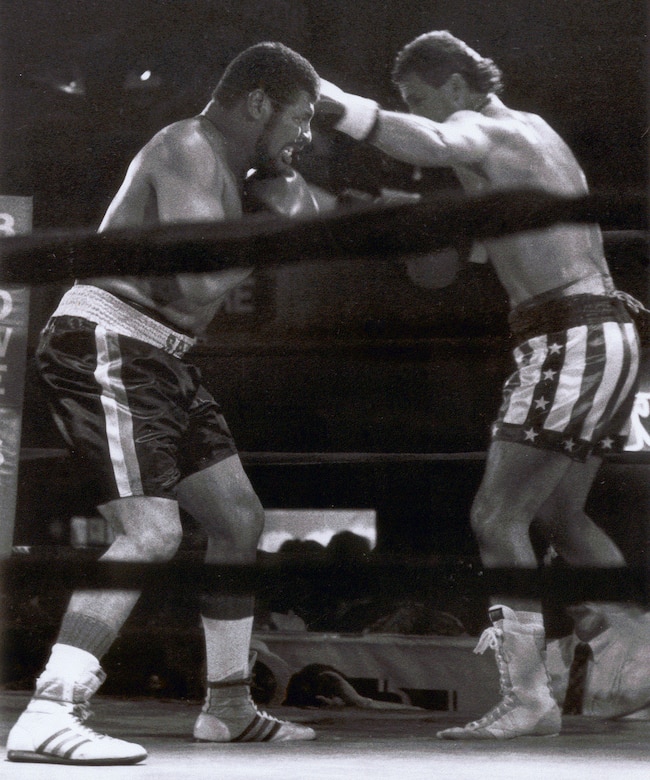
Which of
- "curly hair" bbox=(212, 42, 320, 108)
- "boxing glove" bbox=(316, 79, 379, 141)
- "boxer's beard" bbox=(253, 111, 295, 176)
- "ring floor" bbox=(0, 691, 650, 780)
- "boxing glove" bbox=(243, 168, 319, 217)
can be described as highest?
"curly hair" bbox=(212, 42, 320, 108)

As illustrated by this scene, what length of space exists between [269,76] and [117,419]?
922 millimetres

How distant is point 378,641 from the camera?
232cm

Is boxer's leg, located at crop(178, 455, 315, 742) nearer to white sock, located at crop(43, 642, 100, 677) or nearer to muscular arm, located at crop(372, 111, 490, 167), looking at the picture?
white sock, located at crop(43, 642, 100, 677)

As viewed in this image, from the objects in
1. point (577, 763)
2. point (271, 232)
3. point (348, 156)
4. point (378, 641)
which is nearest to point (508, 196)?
point (348, 156)

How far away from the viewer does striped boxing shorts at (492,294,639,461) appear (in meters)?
2.26

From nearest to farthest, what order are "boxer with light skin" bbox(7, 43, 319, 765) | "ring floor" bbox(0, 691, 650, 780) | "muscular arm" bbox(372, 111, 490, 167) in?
"ring floor" bbox(0, 691, 650, 780)
"boxer with light skin" bbox(7, 43, 319, 765)
"muscular arm" bbox(372, 111, 490, 167)

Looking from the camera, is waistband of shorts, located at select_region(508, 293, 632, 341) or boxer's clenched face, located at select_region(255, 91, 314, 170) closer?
waistband of shorts, located at select_region(508, 293, 632, 341)

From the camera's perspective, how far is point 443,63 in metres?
2.44

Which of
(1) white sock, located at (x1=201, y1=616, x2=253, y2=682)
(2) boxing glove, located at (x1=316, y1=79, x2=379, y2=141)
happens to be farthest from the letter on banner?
(2) boxing glove, located at (x1=316, y1=79, x2=379, y2=141)

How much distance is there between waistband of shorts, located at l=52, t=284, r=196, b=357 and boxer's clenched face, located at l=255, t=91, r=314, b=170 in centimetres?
47

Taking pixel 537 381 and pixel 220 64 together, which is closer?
pixel 537 381

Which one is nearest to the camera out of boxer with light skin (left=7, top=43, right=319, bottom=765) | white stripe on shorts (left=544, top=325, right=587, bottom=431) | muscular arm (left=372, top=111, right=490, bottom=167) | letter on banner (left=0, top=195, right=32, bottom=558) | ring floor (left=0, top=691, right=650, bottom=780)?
ring floor (left=0, top=691, right=650, bottom=780)

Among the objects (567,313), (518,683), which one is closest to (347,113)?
(567,313)

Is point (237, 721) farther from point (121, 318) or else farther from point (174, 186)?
point (174, 186)
